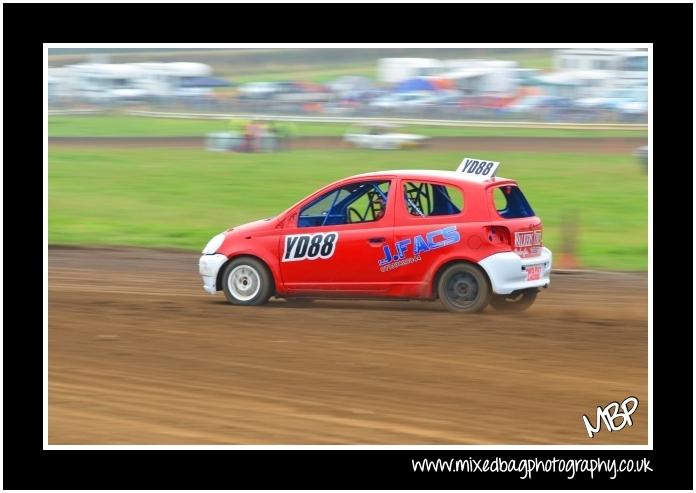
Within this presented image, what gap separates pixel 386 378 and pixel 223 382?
4.69ft

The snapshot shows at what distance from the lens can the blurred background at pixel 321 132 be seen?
69.1ft

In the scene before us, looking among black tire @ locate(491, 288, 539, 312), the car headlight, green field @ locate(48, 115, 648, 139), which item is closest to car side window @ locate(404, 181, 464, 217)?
black tire @ locate(491, 288, 539, 312)

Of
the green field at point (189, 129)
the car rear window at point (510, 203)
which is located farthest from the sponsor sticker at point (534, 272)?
the green field at point (189, 129)

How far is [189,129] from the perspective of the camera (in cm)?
Answer: 3172

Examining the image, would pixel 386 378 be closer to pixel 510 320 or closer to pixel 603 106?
pixel 510 320

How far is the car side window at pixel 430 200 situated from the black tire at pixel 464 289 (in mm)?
641

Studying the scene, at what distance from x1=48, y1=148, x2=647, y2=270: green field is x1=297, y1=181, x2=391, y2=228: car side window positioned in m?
6.07

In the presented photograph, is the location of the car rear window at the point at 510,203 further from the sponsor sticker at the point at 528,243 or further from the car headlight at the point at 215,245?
the car headlight at the point at 215,245

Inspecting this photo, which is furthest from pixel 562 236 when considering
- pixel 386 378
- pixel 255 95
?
pixel 255 95

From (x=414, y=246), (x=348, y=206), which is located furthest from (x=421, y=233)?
(x=348, y=206)

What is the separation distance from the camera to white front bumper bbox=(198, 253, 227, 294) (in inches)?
469

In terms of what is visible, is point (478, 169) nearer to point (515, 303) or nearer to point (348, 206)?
point (348, 206)

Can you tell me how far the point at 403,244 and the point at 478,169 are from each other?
1.32m

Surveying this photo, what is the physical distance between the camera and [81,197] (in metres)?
23.2
